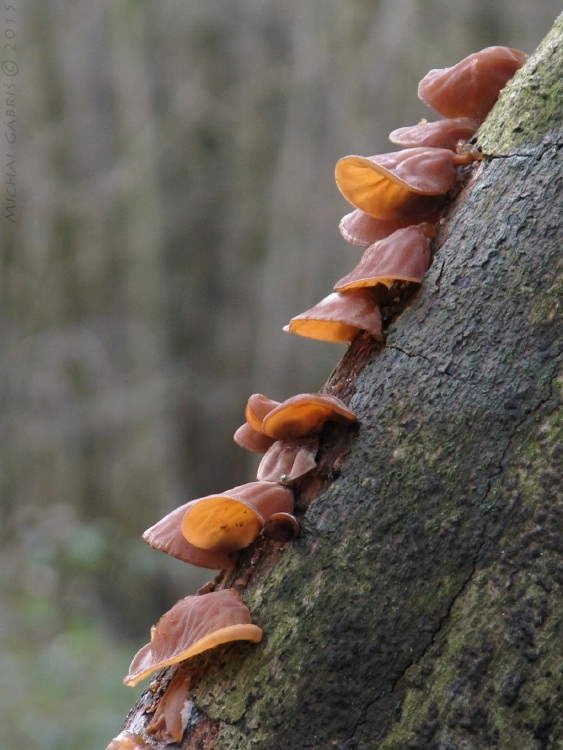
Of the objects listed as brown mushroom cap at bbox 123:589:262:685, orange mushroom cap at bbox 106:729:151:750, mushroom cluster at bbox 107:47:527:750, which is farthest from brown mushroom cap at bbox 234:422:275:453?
orange mushroom cap at bbox 106:729:151:750

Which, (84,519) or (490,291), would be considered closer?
(490,291)

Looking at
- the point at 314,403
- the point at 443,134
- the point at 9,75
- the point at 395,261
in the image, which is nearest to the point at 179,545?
the point at 314,403

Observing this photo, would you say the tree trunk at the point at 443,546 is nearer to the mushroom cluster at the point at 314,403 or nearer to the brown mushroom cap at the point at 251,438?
the mushroom cluster at the point at 314,403

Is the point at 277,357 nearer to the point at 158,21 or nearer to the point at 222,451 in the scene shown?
the point at 222,451

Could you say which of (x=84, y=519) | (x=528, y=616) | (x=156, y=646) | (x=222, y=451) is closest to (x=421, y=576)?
(x=528, y=616)

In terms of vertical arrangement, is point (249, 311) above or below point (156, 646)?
below

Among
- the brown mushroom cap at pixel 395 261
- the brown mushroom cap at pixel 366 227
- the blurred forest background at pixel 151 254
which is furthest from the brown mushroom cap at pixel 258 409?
the blurred forest background at pixel 151 254

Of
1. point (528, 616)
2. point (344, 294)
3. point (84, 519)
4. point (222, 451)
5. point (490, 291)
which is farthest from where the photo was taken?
point (222, 451)
